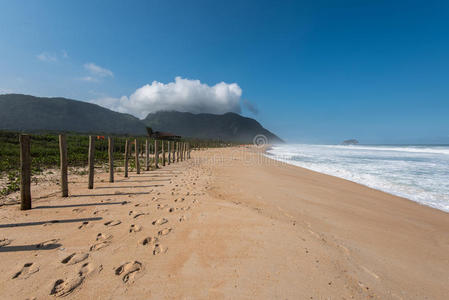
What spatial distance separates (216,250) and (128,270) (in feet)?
3.94

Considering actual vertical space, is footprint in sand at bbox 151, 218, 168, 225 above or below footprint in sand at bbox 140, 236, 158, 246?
above

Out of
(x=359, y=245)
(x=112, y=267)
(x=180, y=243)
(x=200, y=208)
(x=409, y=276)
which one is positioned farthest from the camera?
(x=200, y=208)

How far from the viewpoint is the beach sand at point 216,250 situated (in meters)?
2.00

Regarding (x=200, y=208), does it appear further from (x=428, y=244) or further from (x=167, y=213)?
(x=428, y=244)

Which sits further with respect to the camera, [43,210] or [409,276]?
[43,210]

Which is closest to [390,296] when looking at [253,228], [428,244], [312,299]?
[312,299]

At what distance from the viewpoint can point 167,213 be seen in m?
4.03

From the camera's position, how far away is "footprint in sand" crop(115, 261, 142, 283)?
2094mm

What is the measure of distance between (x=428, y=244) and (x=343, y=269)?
260cm

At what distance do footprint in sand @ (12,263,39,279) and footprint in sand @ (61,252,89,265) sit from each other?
0.27 metres

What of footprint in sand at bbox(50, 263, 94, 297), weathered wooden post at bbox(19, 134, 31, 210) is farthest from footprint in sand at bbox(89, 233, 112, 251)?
weathered wooden post at bbox(19, 134, 31, 210)

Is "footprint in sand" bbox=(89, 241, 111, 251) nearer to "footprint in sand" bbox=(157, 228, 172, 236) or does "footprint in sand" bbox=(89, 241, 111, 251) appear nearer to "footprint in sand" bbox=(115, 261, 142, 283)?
"footprint in sand" bbox=(115, 261, 142, 283)

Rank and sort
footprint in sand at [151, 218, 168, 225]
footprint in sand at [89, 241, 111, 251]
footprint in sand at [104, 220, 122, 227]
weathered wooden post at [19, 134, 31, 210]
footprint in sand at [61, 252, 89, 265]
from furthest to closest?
1. weathered wooden post at [19, 134, 31, 210]
2. footprint in sand at [151, 218, 168, 225]
3. footprint in sand at [104, 220, 122, 227]
4. footprint in sand at [89, 241, 111, 251]
5. footprint in sand at [61, 252, 89, 265]

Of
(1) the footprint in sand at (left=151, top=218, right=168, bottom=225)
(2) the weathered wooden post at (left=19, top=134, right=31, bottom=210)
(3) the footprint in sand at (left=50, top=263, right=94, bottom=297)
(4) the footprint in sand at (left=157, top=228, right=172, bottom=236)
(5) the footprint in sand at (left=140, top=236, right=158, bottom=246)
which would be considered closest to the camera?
(3) the footprint in sand at (left=50, top=263, right=94, bottom=297)
